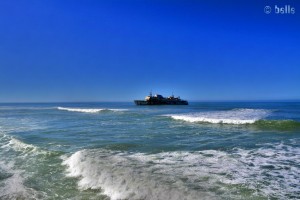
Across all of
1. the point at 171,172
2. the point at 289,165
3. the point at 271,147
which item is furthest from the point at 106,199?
the point at 271,147

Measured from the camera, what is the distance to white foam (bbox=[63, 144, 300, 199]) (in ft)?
21.3

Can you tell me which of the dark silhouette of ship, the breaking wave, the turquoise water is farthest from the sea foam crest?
the dark silhouette of ship

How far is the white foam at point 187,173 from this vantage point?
649 cm

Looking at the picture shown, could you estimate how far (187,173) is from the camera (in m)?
8.01

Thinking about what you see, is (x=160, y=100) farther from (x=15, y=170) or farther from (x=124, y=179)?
(x=124, y=179)

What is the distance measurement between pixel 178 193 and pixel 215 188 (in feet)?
3.33

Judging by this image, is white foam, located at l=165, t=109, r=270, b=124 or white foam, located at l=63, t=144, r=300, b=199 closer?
white foam, located at l=63, t=144, r=300, b=199

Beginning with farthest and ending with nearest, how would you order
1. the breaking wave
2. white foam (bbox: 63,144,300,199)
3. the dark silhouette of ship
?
the dark silhouette of ship < the breaking wave < white foam (bbox: 63,144,300,199)

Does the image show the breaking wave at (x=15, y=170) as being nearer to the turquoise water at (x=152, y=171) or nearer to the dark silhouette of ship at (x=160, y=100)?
the turquoise water at (x=152, y=171)

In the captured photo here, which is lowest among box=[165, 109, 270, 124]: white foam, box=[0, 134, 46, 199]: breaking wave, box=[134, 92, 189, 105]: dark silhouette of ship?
box=[0, 134, 46, 199]: breaking wave

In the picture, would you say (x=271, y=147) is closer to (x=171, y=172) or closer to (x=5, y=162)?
(x=171, y=172)

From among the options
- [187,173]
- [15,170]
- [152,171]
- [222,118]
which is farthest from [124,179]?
[222,118]

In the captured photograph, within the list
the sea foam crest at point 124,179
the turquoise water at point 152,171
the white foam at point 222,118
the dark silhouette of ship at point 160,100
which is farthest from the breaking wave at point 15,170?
the dark silhouette of ship at point 160,100

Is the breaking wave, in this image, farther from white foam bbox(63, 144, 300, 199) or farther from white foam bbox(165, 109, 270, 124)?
white foam bbox(165, 109, 270, 124)
